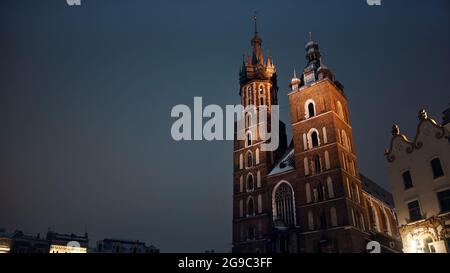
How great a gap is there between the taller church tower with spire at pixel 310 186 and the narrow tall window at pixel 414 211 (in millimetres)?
13042

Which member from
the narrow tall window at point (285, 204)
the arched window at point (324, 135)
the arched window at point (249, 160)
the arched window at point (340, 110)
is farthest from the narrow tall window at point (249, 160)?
the arched window at point (340, 110)

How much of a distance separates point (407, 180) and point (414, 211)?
231 cm

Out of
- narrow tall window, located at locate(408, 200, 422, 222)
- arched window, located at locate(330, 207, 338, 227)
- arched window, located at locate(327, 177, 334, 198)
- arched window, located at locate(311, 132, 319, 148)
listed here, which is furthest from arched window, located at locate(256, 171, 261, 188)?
narrow tall window, located at locate(408, 200, 422, 222)

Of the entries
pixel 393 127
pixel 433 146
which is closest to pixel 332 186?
pixel 393 127

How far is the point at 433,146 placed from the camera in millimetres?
26000

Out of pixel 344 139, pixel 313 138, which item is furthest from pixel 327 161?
pixel 344 139

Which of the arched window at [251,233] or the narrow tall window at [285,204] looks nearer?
the narrow tall window at [285,204]

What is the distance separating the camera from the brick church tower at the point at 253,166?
48.5 m

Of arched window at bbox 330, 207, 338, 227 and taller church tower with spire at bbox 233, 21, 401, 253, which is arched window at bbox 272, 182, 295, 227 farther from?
arched window at bbox 330, 207, 338, 227

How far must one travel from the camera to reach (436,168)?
25.5 metres

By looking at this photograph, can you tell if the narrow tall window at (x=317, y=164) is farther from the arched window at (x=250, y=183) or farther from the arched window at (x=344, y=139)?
the arched window at (x=250, y=183)

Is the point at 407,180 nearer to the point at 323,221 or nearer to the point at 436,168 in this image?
the point at 436,168
